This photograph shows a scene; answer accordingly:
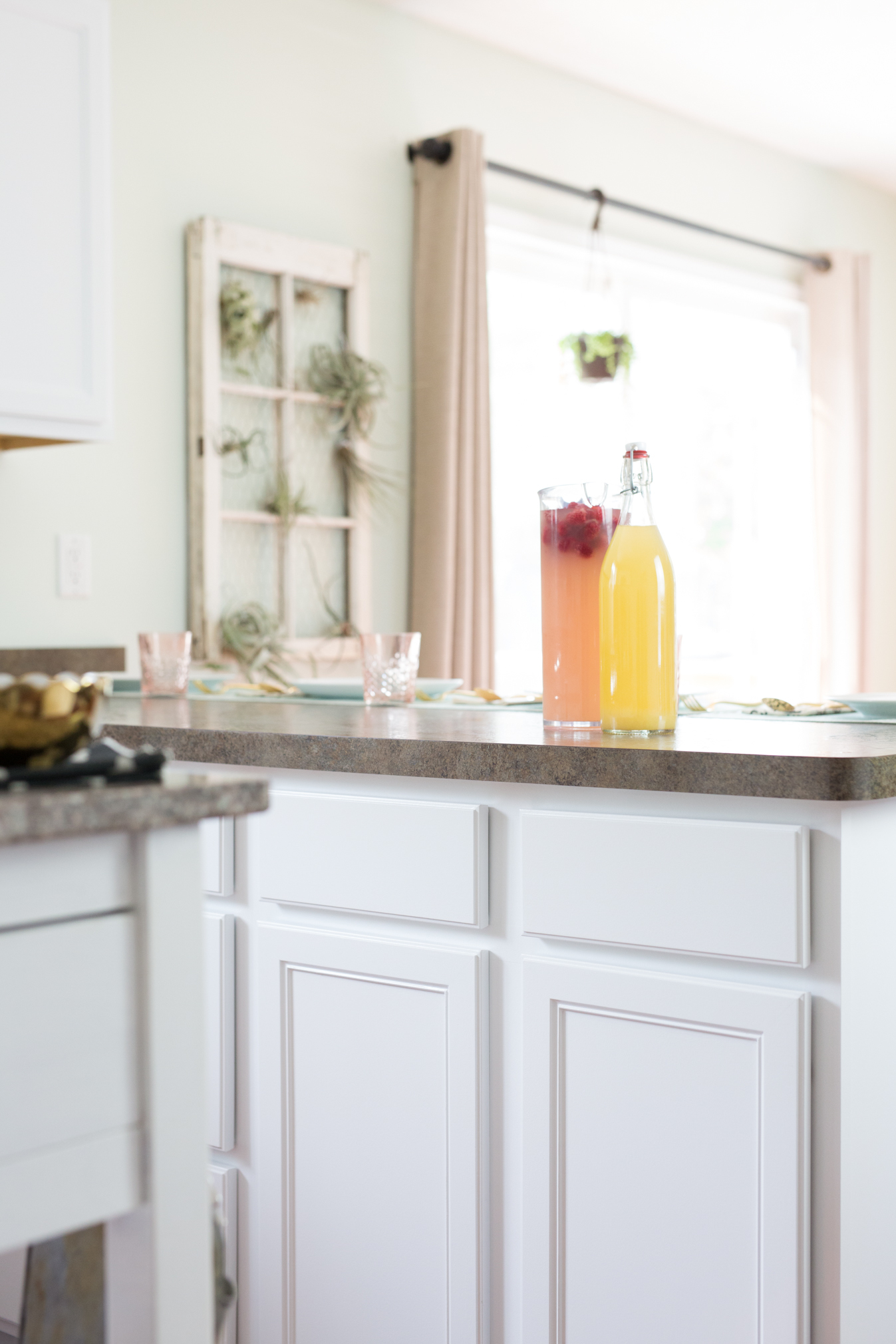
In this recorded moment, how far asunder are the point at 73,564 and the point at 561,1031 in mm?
1873

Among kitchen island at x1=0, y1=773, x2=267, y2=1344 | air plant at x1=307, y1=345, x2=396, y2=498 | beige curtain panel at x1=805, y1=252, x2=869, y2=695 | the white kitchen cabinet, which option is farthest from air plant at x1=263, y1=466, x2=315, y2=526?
kitchen island at x1=0, y1=773, x2=267, y2=1344

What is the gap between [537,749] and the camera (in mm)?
1278

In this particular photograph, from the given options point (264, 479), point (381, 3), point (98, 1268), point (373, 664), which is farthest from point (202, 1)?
point (98, 1268)

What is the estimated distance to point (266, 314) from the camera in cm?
319

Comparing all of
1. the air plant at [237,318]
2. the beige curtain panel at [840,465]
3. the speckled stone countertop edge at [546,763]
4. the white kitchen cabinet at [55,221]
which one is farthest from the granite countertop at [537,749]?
the beige curtain panel at [840,465]

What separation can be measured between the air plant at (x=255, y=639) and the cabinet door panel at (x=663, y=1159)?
1.84m

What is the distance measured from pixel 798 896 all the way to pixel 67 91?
2.06 meters

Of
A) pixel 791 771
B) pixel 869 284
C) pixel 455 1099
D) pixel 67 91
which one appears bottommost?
pixel 455 1099

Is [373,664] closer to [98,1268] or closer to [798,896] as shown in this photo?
[798,896]

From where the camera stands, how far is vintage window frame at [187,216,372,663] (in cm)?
304

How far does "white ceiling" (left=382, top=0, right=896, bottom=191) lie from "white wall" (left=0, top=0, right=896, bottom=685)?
3.5 inches

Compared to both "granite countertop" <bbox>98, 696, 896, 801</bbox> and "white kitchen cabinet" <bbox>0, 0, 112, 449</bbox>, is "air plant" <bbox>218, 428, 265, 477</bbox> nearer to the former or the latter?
"white kitchen cabinet" <bbox>0, 0, 112, 449</bbox>

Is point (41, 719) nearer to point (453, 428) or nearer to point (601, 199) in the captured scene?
point (453, 428)

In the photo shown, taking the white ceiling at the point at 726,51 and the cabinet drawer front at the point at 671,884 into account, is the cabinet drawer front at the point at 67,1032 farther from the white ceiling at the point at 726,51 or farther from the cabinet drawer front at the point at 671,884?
the white ceiling at the point at 726,51
